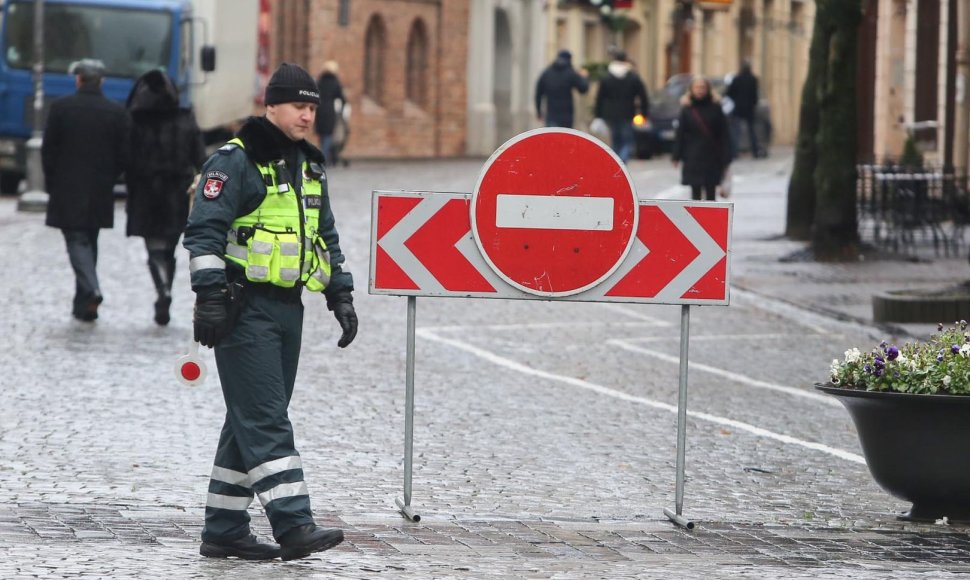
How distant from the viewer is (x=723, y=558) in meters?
7.33

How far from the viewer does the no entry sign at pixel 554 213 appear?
314 inches

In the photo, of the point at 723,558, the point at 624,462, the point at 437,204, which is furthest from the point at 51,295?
the point at 723,558

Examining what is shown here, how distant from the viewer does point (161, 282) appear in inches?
587

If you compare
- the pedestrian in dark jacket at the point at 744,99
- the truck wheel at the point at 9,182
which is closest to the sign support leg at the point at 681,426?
A: the truck wheel at the point at 9,182

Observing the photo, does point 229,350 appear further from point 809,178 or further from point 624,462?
point 809,178

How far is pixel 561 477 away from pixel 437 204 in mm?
1768

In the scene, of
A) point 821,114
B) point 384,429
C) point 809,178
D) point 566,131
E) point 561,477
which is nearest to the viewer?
point 566,131

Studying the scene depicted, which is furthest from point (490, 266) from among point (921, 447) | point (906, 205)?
point (906, 205)

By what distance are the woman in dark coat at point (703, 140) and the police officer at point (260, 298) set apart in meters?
Answer: 15.2

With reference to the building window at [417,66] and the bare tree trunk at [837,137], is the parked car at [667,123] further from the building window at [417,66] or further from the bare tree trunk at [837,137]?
the bare tree trunk at [837,137]

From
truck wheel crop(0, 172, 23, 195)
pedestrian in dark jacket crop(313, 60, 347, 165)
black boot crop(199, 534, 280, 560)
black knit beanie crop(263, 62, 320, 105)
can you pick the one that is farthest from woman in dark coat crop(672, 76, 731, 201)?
black boot crop(199, 534, 280, 560)

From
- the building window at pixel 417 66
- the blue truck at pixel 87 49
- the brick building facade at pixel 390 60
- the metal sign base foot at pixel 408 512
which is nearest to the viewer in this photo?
the metal sign base foot at pixel 408 512

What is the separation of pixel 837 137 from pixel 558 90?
11256 millimetres

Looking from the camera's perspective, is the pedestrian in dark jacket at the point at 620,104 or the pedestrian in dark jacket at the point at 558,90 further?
the pedestrian in dark jacket at the point at 620,104
